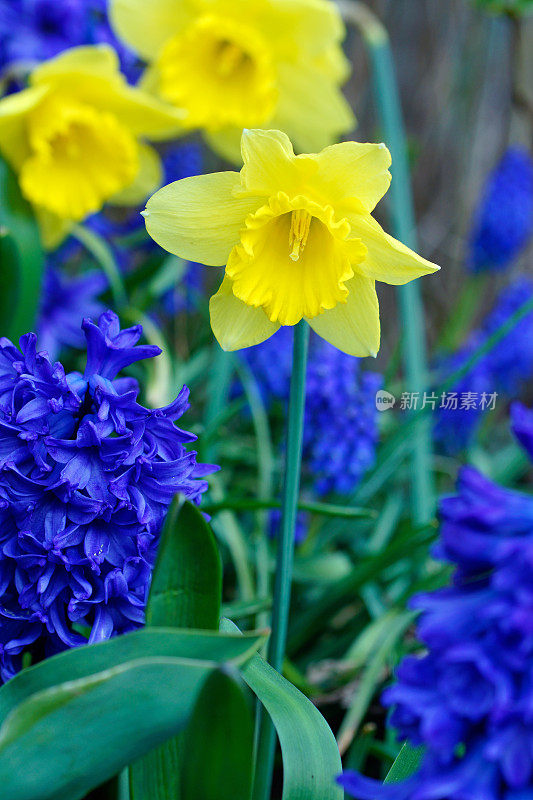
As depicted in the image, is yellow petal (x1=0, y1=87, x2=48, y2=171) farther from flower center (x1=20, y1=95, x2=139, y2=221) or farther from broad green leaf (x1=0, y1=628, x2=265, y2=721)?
broad green leaf (x1=0, y1=628, x2=265, y2=721)

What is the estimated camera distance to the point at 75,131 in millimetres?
1180

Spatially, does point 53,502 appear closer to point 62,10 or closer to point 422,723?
point 422,723

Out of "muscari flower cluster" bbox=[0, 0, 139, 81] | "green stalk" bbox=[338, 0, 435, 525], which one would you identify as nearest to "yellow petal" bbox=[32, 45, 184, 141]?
"muscari flower cluster" bbox=[0, 0, 139, 81]

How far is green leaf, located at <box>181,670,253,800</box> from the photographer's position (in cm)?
38

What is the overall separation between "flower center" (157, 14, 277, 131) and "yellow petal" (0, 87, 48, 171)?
0.20 meters

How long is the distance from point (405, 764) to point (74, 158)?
0.98 m

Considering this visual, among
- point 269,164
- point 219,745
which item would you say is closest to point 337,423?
point 269,164

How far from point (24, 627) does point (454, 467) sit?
121 centimetres

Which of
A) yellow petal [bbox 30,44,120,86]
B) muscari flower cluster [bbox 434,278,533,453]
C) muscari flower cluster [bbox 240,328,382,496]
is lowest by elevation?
muscari flower cluster [bbox 434,278,533,453]

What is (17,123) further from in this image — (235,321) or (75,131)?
(235,321)

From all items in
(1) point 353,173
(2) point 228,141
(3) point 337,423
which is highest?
(1) point 353,173

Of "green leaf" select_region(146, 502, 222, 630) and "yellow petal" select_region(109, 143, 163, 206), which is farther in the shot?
"yellow petal" select_region(109, 143, 163, 206)

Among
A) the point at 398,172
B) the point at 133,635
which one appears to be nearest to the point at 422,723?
the point at 133,635

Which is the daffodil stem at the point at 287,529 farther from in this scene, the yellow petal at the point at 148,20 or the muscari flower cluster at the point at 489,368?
the muscari flower cluster at the point at 489,368
